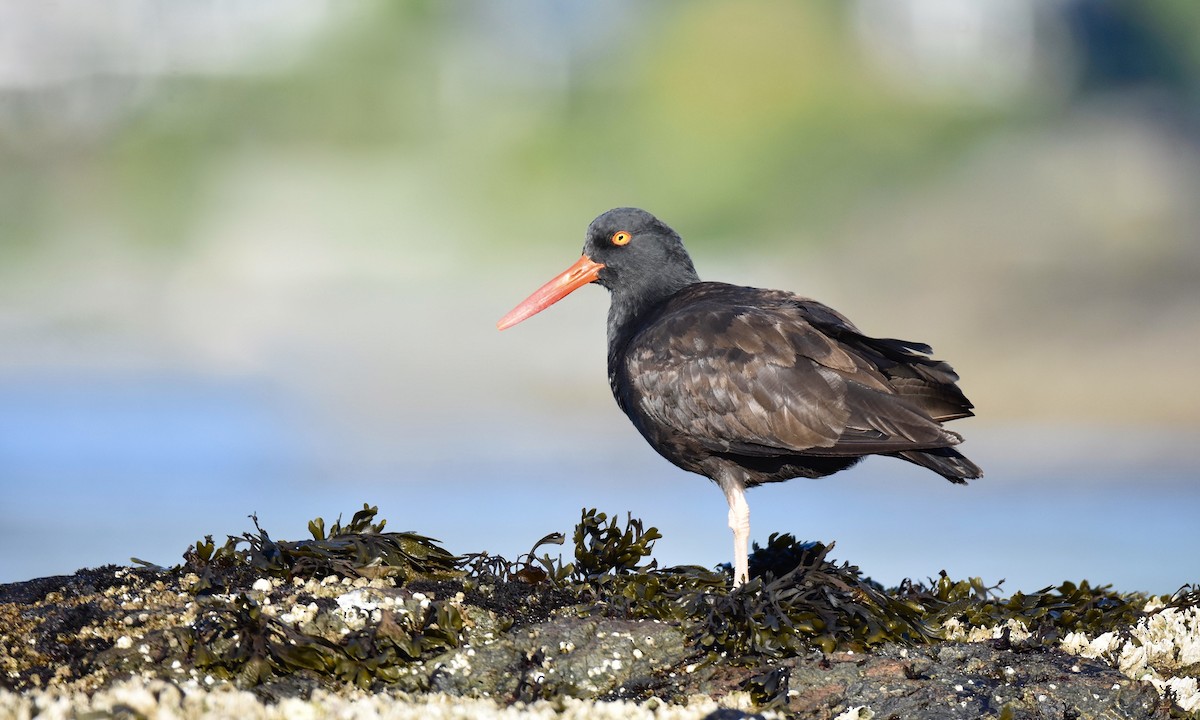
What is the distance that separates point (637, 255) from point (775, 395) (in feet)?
6.93

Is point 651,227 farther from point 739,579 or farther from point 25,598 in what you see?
point 25,598

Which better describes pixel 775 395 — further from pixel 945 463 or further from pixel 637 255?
pixel 637 255

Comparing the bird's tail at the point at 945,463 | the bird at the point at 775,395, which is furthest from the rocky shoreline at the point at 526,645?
the bird at the point at 775,395

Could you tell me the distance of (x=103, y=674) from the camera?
4332 mm

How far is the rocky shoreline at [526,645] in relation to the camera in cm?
425

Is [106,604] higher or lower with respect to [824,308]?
lower

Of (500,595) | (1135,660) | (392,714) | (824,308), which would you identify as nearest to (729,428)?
(824,308)

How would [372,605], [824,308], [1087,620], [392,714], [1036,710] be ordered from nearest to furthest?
1. [392,714]
2. [1036,710]
3. [372,605]
4. [1087,620]
5. [824,308]

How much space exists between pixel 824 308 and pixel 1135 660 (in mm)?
2835

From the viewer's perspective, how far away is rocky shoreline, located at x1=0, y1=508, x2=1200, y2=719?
4.25 m

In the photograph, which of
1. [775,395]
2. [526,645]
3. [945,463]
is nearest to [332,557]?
[526,645]

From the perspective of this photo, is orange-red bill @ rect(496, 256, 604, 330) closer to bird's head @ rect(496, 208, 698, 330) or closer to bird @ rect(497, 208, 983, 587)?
bird's head @ rect(496, 208, 698, 330)

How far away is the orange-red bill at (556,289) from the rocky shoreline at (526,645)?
3299 millimetres

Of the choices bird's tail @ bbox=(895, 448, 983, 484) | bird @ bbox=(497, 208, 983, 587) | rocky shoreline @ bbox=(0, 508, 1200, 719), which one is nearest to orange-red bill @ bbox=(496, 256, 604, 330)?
bird @ bbox=(497, 208, 983, 587)
